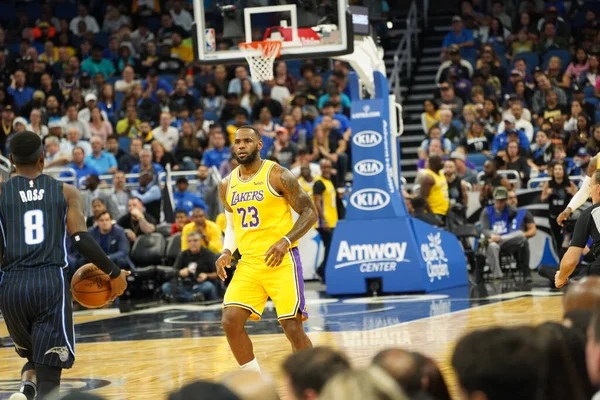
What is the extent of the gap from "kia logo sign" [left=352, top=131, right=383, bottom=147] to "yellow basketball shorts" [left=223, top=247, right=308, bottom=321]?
26.3ft

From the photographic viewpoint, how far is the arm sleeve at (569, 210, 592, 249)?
8.53m

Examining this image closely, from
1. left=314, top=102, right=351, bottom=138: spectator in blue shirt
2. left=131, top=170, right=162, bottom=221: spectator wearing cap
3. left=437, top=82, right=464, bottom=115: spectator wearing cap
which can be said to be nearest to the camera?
left=131, top=170, right=162, bottom=221: spectator wearing cap

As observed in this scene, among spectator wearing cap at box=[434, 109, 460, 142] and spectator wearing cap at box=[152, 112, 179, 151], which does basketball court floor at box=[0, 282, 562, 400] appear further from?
spectator wearing cap at box=[152, 112, 179, 151]

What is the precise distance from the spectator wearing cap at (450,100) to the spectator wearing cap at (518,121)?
126 centimetres

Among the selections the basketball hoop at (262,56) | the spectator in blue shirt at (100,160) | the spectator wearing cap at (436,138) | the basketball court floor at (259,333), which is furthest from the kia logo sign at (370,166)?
the spectator in blue shirt at (100,160)

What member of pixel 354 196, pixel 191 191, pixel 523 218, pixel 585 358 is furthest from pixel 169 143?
pixel 585 358

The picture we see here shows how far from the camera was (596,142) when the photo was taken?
18359 millimetres

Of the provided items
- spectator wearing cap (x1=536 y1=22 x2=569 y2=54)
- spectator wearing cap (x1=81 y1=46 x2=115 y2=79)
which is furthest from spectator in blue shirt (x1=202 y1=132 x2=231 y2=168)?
spectator wearing cap (x1=536 y1=22 x2=569 y2=54)

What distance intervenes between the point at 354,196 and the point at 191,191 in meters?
4.33

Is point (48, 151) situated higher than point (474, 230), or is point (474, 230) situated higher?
point (48, 151)

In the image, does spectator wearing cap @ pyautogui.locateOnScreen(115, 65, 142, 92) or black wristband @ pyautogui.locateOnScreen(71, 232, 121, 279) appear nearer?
black wristband @ pyautogui.locateOnScreen(71, 232, 121, 279)

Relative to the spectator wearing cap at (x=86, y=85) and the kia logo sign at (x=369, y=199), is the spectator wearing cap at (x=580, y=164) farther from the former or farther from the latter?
the spectator wearing cap at (x=86, y=85)

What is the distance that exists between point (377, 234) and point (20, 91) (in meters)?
10.9

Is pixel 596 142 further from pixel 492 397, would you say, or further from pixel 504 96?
pixel 492 397
